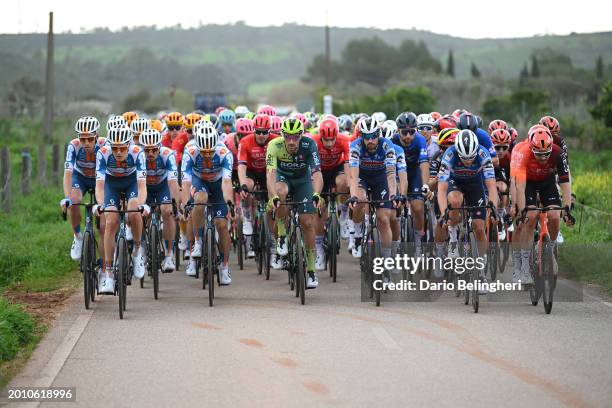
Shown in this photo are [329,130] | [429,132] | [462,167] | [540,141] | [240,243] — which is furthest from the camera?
[429,132]

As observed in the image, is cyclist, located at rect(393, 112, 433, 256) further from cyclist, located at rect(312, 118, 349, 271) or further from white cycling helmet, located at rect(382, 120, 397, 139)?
cyclist, located at rect(312, 118, 349, 271)

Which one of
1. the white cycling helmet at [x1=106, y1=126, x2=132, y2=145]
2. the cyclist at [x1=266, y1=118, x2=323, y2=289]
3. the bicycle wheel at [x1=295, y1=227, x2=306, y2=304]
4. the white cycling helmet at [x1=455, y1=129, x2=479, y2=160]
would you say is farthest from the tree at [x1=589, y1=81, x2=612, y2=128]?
the white cycling helmet at [x1=106, y1=126, x2=132, y2=145]

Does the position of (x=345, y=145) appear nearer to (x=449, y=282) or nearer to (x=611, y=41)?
(x=449, y=282)

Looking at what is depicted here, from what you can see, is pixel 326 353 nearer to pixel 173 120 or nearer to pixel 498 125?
pixel 498 125

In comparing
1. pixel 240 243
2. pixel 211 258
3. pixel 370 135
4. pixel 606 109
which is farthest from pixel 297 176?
pixel 606 109

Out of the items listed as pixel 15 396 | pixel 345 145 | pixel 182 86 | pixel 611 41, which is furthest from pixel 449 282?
pixel 182 86

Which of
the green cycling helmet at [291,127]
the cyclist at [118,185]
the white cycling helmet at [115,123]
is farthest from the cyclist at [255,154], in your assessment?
the cyclist at [118,185]

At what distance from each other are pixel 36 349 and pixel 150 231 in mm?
4103

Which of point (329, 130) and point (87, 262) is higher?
point (329, 130)

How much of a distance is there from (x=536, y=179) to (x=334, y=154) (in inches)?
157

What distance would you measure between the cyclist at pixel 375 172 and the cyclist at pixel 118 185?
8.12ft

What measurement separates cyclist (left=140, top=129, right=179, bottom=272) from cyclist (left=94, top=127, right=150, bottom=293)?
114cm

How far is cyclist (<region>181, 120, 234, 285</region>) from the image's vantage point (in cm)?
1423

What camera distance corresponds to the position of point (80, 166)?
1448 cm
